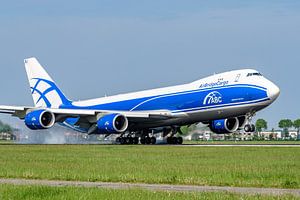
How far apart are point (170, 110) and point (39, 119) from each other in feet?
39.2

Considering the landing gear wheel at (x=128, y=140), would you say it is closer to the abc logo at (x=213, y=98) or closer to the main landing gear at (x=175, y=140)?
the main landing gear at (x=175, y=140)

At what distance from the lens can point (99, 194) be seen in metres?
20.0

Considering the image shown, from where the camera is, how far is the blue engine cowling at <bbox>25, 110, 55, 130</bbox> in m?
66.7

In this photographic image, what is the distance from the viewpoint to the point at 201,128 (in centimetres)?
7988

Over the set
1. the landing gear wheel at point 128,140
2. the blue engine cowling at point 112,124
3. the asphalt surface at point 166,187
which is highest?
the blue engine cowling at point 112,124

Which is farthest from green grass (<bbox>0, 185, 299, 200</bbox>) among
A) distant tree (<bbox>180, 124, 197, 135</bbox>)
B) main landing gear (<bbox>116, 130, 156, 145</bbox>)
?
distant tree (<bbox>180, 124, 197, 135</bbox>)

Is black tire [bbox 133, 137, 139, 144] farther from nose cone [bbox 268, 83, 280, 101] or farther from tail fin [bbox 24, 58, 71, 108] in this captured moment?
nose cone [bbox 268, 83, 280, 101]

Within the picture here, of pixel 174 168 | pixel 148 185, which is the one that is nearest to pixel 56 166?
pixel 174 168

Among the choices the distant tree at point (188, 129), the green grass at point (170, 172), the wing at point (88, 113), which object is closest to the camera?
the green grass at point (170, 172)

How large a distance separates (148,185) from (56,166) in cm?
1038

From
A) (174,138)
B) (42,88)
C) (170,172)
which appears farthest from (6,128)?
(170,172)

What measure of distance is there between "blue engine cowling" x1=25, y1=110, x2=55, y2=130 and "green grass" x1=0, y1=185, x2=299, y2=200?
45610 millimetres

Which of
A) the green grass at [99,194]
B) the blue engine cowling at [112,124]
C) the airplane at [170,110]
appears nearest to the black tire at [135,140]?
the airplane at [170,110]

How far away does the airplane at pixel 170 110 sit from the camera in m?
63.3
